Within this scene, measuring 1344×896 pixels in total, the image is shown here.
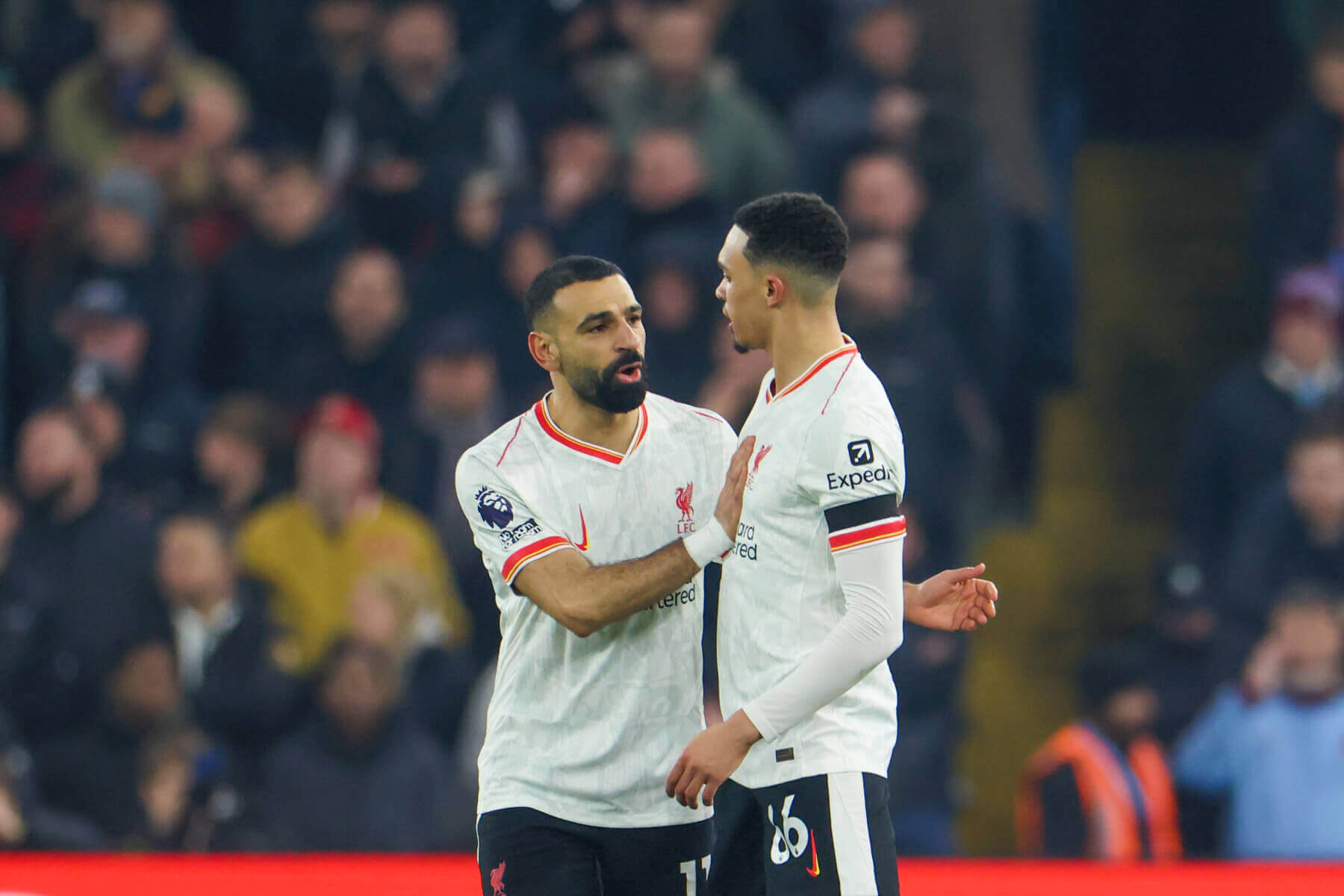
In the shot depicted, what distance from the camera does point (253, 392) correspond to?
7516mm

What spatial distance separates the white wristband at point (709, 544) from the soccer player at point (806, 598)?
0.14ft

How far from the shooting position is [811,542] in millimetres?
3189

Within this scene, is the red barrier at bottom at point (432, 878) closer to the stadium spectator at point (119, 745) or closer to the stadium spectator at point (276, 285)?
the stadium spectator at point (119, 745)

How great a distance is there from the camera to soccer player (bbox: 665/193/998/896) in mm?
3062

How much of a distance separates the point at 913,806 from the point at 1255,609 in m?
1.48

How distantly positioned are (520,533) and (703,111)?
14.9 ft

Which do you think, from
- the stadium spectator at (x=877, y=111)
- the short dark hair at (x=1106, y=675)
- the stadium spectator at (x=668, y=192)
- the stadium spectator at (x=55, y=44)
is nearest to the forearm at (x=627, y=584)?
the short dark hair at (x=1106, y=675)

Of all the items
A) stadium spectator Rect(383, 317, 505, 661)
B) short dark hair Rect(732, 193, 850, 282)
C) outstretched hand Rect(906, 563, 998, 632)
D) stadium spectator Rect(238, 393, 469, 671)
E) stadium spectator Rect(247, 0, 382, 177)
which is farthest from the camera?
stadium spectator Rect(247, 0, 382, 177)

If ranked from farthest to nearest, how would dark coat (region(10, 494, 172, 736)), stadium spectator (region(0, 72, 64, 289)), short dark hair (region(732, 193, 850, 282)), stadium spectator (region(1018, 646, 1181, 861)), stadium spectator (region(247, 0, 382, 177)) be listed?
stadium spectator (region(247, 0, 382, 177)) < stadium spectator (region(0, 72, 64, 289)) < dark coat (region(10, 494, 172, 736)) < stadium spectator (region(1018, 646, 1181, 861)) < short dark hair (region(732, 193, 850, 282))

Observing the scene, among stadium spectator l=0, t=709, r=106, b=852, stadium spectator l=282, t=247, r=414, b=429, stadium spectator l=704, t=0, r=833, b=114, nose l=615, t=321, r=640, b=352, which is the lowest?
stadium spectator l=0, t=709, r=106, b=852

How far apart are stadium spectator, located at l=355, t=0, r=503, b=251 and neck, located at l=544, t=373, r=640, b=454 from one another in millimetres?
4173

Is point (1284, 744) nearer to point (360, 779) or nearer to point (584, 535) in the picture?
point (360, 779)

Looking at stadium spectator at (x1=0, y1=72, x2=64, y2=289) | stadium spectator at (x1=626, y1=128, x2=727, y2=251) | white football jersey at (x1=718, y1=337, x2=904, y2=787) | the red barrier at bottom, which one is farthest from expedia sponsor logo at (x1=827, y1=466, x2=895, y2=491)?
stadium spectator at (x1=0, y1=72, x2=64, y2=289)

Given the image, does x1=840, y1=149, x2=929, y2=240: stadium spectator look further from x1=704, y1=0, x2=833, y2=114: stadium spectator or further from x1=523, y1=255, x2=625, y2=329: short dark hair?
x1=523, y1=255, x2=625, y2=329: short dark hair
